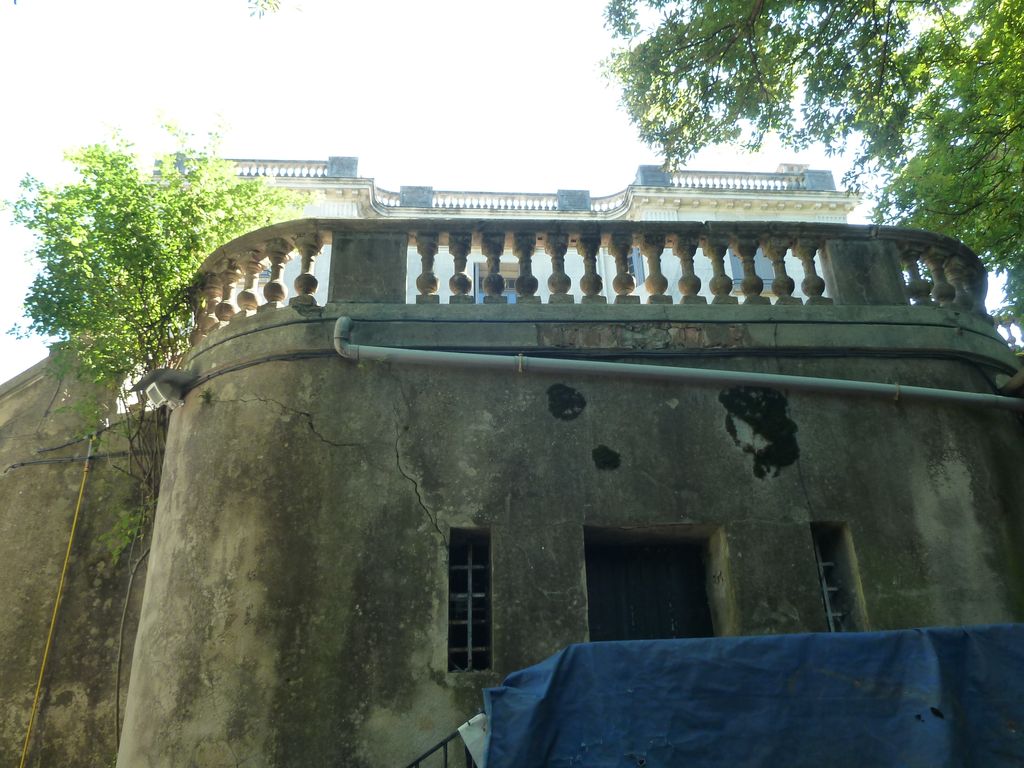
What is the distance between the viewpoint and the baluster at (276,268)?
19.5 ft

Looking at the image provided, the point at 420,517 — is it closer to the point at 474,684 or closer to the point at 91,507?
the point at 474,684

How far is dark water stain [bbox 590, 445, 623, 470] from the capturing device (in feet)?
17.2

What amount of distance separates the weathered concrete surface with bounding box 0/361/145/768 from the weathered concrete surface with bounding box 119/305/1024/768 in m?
1.39

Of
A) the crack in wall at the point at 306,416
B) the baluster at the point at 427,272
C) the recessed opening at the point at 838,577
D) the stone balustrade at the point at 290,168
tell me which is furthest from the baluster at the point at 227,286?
the stone balustrade at the point at 290,168

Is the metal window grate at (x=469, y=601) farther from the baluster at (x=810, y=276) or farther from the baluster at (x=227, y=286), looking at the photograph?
the baluster at (x=810, y=276)

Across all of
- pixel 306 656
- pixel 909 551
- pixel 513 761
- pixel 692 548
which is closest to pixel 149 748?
pixel 306 656

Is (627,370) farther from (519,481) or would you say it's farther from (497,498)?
(497,498)

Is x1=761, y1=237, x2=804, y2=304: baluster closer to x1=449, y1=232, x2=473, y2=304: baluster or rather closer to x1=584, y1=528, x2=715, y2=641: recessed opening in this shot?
x1=584, y1=528, x2=715, y2=641: recessed opening

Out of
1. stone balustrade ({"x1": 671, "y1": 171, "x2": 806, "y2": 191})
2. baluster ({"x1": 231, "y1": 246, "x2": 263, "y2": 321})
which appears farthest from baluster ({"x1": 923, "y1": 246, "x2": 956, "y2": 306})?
stone balustrade ({"x1": 671, "y1": 171, "x2": 806, "y2": 191})

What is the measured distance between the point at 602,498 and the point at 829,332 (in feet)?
7.19

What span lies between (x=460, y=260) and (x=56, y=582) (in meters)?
4.36

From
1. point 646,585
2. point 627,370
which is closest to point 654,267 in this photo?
point 627,370

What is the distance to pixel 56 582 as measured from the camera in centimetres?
649

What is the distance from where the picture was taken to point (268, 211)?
8.30 m
